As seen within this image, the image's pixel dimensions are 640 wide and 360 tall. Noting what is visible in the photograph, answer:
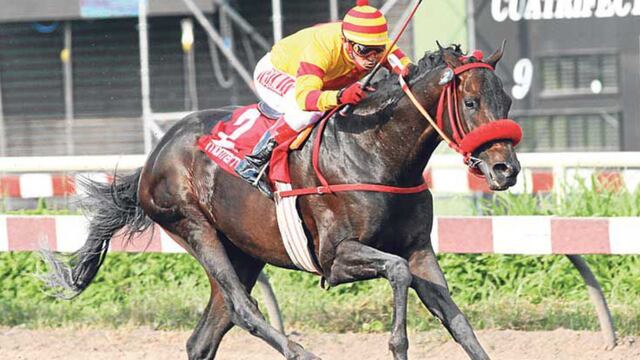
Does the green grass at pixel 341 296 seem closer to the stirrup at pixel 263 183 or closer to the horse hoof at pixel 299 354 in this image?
the stirrup at pixel 263 183

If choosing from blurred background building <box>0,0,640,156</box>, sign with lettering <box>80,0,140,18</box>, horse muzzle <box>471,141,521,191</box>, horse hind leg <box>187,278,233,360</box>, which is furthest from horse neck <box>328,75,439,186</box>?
sign with lettering <box>80,0,140,18</box>

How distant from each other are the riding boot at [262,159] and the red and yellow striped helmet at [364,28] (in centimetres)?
53

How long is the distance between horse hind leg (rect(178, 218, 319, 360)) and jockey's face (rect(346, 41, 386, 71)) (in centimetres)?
114

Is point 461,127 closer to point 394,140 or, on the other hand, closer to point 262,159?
point 394,140

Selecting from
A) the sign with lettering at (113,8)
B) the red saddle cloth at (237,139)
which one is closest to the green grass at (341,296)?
the red saddle cloth at (237,139)

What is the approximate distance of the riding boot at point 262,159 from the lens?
5.82m

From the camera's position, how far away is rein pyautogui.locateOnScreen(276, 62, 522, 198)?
16.4 ft

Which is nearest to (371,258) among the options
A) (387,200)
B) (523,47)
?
(387,200)

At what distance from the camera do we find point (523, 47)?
11.3 metres

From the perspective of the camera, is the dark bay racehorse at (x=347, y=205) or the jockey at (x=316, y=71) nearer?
the dark bay racehorse at (x=347, y=205)

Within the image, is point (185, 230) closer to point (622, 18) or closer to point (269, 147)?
point (269, 147)

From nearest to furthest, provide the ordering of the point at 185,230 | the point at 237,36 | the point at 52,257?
1. the point at 185,230
2. the point at 52,257
3. the point at 237,36

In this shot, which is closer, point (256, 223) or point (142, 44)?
point (256, 223)

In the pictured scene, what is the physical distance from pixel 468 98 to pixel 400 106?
379 mm
